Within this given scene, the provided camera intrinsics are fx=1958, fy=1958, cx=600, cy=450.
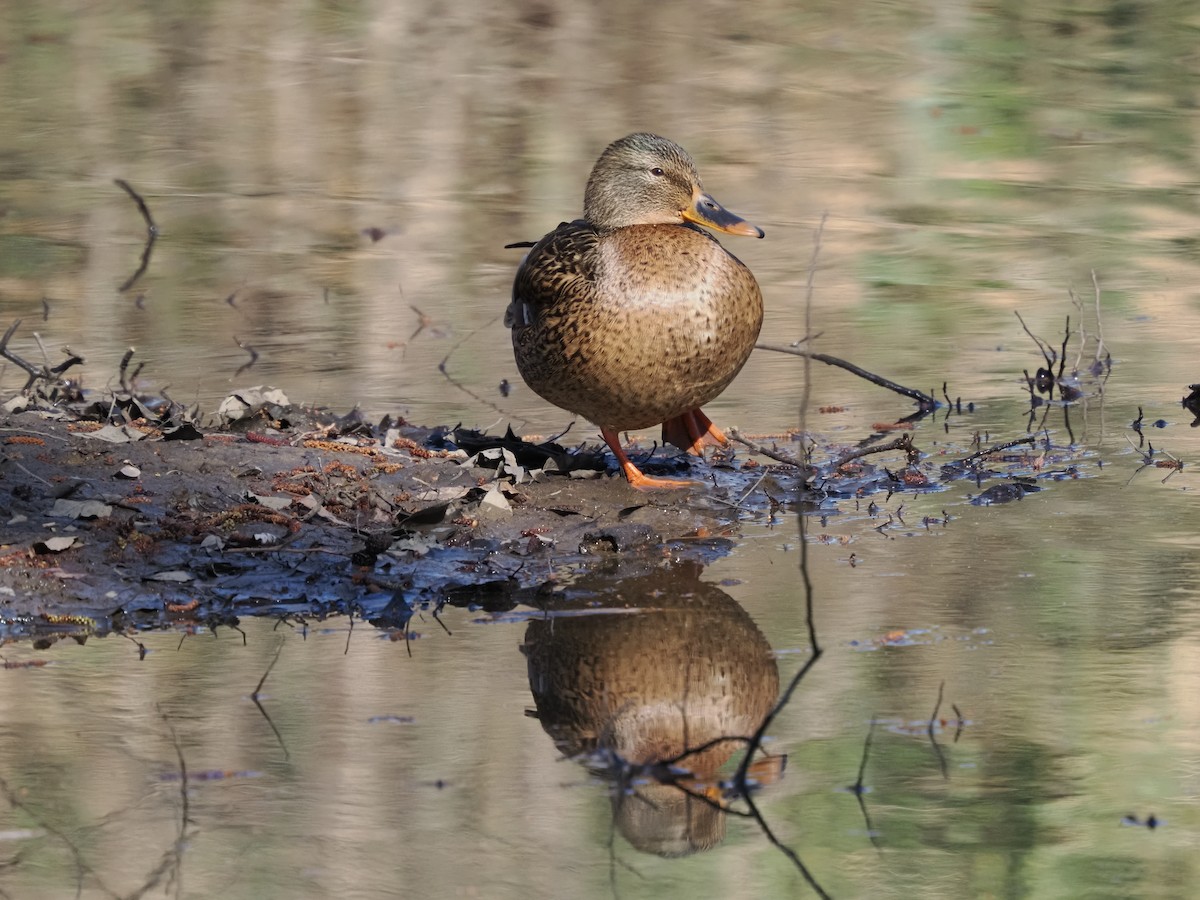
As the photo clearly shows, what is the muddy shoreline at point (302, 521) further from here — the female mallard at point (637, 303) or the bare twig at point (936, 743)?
→ the bare twig at point (936, 743)

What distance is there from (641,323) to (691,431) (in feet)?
2.55

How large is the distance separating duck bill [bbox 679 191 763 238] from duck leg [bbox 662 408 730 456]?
25.2 inches

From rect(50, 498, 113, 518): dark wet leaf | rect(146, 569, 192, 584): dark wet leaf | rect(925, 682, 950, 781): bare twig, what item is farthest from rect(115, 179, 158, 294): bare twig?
rect(925, 682, 950, 781): bare twig

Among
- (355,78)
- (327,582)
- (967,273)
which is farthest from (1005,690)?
(355,78)

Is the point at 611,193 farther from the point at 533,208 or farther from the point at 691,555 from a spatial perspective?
the point at 533,208

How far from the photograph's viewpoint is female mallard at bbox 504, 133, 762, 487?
6.19m

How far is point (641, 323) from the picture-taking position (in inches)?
243

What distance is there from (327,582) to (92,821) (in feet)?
5.52

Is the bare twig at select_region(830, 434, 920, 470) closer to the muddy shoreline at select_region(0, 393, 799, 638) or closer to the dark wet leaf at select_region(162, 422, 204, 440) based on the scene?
the muddy shoreline at select_region(0, 393, 799, 638)

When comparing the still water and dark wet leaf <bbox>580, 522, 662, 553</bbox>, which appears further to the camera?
dark wet leaf <bbox>580, 522, 662, 553</bbox>

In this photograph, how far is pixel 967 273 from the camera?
33.0ft

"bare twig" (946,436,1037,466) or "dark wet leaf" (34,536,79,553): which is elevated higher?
"dark wet leaf" (34,536,79,553)

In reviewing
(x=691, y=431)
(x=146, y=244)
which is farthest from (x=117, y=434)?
(x=146, y=244)

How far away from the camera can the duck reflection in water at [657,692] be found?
384 centimetres
